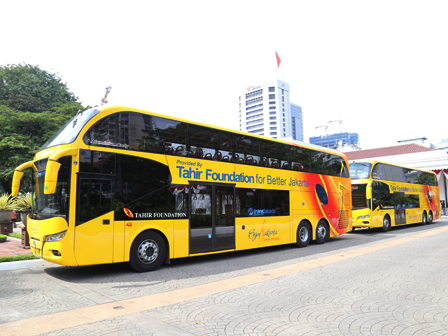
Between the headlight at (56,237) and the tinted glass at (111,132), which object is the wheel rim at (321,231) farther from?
the headlight at (56,237)

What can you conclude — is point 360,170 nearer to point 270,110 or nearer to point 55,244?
point 55,244

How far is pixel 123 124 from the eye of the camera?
326 inches

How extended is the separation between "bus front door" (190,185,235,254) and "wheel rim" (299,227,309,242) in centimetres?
390

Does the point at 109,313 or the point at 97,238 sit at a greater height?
the point at 97,238

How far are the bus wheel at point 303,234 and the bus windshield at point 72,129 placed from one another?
8531mm

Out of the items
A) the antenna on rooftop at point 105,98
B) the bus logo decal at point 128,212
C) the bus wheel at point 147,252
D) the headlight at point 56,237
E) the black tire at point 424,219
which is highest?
the antenna on rooftop at point 105,98

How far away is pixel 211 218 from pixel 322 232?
255 inches

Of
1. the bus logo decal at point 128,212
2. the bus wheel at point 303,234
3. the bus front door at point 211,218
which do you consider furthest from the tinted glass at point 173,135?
the bus wheel at point 303,234

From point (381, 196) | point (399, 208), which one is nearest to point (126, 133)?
point (381, 196)

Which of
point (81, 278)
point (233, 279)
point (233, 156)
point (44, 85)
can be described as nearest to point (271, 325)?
point (233, 279)

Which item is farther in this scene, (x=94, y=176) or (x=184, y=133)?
(x=184, y=133)

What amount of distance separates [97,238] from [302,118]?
7651 inches

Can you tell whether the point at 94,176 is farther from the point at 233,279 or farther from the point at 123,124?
the point at 233,279

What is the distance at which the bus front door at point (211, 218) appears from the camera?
9.38 m
